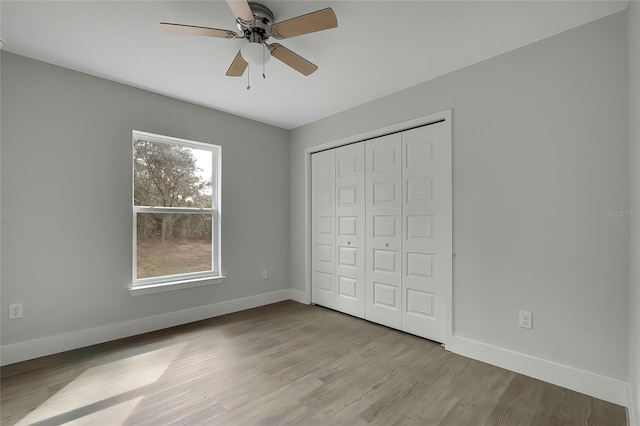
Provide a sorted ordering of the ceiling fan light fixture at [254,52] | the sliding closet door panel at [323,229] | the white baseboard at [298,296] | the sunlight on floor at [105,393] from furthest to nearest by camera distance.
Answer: the white baseboard at [298,296]
the sliding closet door panel at [323,229]
the ceiling fan light fixture at [254,52]
the sunlight on floor at [105,393]

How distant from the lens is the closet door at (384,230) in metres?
3.20

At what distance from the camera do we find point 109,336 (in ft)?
9.41

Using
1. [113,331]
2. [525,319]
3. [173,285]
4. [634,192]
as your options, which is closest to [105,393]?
[113,331]

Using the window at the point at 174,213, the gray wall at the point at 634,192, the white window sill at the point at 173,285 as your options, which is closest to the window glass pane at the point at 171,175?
the window at the point at 174,213

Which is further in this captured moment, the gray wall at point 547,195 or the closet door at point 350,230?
the closet door at point 350,230

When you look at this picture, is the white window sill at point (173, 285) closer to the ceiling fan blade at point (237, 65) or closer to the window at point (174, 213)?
the window at point (174, 213)

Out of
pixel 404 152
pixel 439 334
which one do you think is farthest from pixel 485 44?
pixel 439 334

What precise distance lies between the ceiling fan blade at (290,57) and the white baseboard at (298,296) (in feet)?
9.91

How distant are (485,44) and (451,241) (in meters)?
1.64

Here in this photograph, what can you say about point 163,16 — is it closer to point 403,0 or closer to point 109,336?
point 403,0

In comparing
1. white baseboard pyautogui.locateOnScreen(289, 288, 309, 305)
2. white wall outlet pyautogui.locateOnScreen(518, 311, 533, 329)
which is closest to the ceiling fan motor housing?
white wall outlet pyautogui.locateOnScreen(518, 311, 533, 329)

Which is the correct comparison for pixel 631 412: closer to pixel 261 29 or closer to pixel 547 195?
pixel 547 195

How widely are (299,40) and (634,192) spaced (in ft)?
7.96

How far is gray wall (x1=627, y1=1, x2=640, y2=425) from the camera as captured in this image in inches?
63.4
